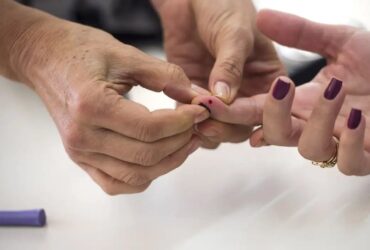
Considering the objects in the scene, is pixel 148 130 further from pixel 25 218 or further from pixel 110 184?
pixel 25 218

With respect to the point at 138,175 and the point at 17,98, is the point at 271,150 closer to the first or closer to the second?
the point at 138,175

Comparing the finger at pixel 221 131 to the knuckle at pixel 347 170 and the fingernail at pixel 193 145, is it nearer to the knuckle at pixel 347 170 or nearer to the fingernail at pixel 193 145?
the fingernail at pixel 193 145

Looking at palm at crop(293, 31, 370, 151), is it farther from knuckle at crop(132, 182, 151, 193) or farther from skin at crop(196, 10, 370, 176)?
knuckle at crop(132, 182, 151, 193)

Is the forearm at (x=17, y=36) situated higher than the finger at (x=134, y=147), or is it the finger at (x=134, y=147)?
the forearm at (x=17, y=36)

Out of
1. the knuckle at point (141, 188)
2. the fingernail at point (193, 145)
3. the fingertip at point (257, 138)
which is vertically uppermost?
the fingertip at point (257, 138)

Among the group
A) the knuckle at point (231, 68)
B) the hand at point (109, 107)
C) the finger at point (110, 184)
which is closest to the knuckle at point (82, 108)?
the hand at point (109, 107)

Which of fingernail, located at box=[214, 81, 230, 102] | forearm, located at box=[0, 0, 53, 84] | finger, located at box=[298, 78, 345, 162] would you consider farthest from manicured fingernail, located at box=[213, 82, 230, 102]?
forearm, located at box=[0, 0, 53, 84]

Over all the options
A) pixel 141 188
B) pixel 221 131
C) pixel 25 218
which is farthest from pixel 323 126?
pixel 25 218
